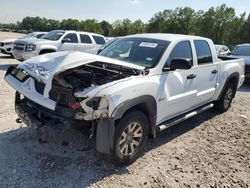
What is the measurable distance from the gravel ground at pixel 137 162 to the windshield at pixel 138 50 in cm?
146

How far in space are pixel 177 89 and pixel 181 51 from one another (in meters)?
0.75

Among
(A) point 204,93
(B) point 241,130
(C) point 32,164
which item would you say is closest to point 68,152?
(C) point 32,164

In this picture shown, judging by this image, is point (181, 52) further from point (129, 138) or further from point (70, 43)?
point (70, 43)

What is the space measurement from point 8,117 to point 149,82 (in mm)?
3120

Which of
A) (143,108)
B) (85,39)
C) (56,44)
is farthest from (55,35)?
(143,108)

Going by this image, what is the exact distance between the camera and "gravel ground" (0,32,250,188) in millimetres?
3352

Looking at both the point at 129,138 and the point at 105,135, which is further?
the point at 129,138

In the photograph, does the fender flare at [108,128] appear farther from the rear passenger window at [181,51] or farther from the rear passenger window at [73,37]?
the rear passenger window at [73,37]

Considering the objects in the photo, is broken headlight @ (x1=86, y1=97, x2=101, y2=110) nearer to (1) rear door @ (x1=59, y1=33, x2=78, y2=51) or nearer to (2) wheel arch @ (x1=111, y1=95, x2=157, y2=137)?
(2) wheel arch @ (x1=111, y1=95, x2=157, y2=137)

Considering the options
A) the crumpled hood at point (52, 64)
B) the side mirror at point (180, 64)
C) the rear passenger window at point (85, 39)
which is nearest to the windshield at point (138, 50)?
the side mirror at point (180, 64)

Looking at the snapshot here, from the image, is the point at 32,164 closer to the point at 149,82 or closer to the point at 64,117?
the point at 64,117

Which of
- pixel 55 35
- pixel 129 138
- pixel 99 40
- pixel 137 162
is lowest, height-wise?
pixel 137 162

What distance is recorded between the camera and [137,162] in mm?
3873

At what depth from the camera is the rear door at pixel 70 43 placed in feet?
39.3
